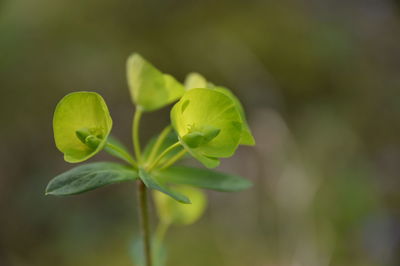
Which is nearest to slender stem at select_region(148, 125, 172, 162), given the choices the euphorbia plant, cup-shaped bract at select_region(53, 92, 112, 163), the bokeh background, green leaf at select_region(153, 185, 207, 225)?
the euphorbia plant

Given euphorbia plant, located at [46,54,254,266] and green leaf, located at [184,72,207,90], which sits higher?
green leaf, located at [184,72,207,90]

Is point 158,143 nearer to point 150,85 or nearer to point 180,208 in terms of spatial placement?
point 150,85

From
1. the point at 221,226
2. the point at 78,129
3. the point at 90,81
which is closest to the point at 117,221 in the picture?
the point at 221,226

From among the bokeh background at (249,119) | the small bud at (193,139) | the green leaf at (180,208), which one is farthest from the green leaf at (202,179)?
the bokeh background at (249,119)

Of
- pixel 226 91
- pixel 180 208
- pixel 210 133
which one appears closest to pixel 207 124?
pixel 210 133

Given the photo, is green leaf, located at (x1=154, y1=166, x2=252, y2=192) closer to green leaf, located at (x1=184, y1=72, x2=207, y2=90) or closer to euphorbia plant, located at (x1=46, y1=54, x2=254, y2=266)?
euphorbia plant, located at (x1=46, y1=54, x2=254, y2=266)

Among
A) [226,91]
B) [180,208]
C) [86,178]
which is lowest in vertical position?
[180,208]
